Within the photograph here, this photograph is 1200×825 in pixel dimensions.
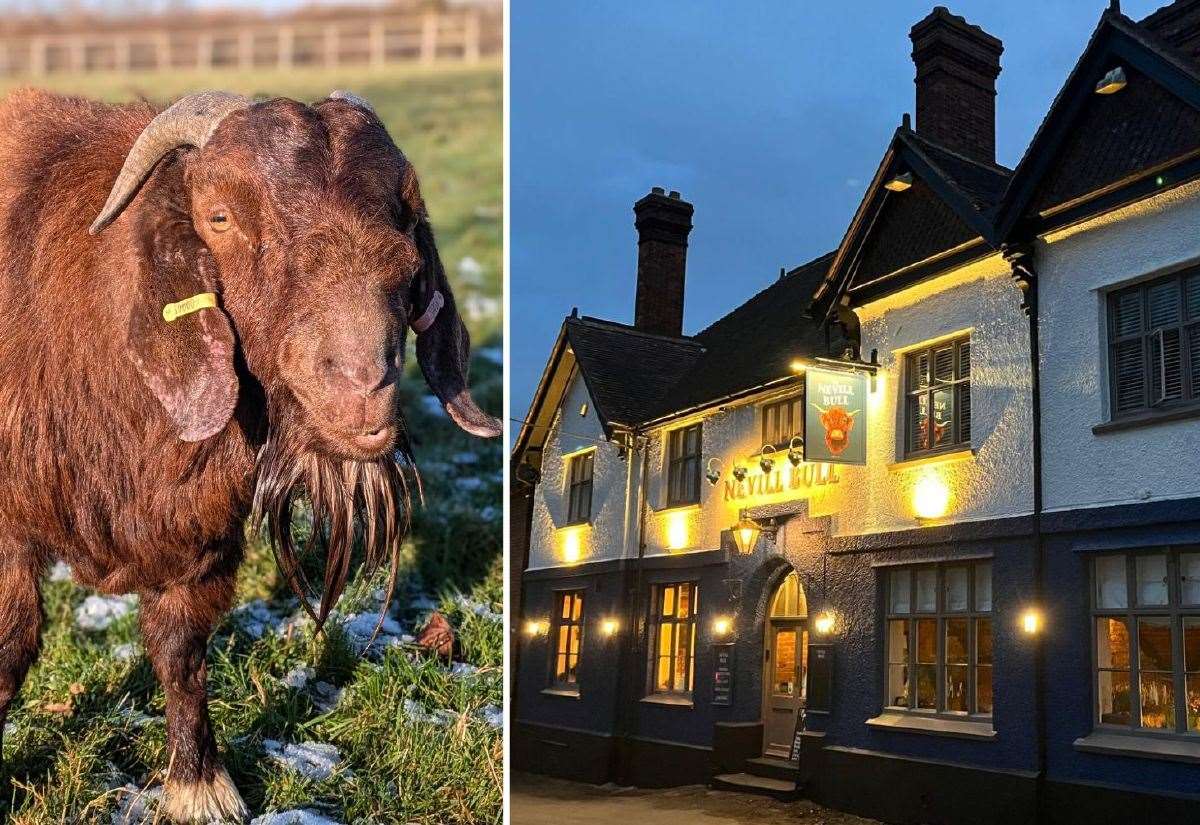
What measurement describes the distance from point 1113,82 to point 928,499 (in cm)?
226

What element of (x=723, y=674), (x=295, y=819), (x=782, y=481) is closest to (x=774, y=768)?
(x=723, y=674)

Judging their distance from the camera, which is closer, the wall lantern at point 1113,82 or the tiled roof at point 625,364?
the wall lantern at point 1113,82

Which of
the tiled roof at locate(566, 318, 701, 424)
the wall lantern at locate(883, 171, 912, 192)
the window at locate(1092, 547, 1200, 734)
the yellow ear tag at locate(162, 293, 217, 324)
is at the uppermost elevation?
the wall lantern at locate(883, 171, 912, 192)

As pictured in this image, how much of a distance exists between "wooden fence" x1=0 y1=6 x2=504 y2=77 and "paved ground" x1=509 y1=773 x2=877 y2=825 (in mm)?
4509

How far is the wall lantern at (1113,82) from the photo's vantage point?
16.8 feet

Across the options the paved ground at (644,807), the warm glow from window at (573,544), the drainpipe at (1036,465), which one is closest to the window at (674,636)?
the warm glow from window at (573,544)

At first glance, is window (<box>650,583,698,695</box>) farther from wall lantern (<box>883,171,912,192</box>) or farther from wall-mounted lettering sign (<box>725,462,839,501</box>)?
wall lantern (<box>883,171,912,192</box>)

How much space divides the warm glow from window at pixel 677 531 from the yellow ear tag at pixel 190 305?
555cm

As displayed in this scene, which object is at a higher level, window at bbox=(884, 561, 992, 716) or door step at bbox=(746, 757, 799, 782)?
window at bbox=(884, 561, 992, 716)

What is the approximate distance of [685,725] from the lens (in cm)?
694

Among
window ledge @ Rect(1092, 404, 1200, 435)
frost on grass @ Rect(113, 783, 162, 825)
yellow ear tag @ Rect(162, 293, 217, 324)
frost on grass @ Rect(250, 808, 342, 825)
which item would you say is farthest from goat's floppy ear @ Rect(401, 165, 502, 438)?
window ledge @ Rect(1092, 404, 1200, 435)

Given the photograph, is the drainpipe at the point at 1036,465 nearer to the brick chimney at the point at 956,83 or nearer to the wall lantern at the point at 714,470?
the brick chimney at the point at 956,83

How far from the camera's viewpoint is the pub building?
492 cm

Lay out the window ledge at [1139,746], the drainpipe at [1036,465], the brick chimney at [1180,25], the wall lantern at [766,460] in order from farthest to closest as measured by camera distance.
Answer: the wall lantern at [766,460] → the brick chimney at [1180,25] → the drainpipe at [1036,465] → the window ledge at [1139,746]
